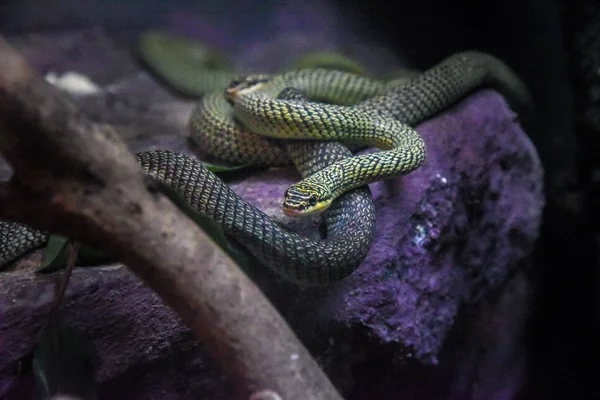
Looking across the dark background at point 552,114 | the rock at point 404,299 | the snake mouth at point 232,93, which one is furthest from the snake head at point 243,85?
the dark background at point 552,114

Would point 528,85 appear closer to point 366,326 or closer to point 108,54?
point 366,326

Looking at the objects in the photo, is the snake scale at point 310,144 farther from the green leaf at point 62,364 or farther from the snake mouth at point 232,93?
the green leaf at point 62,364

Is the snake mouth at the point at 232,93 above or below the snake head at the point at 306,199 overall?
below

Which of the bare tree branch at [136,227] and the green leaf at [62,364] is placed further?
the green leaf at [62,364]

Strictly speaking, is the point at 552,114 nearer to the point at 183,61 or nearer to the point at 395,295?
the point at 395,295

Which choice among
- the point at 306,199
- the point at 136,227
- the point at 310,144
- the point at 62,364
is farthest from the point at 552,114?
the point at 62,364

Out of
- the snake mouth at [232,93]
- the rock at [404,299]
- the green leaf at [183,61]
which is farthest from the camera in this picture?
the green leaf at [183,61]

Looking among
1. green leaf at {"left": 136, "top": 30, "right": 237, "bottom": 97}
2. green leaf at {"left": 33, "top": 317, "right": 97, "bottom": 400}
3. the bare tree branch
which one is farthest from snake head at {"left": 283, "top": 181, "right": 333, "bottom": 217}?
green leaf at {"left": 136, "top": 30, "right": 237, "bottom": 97}

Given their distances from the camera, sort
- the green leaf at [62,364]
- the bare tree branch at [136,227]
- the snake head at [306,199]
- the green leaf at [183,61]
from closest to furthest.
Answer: the bare tree branch at [136,227] < the green leaf at [62,364] < the snake head at [306,199] < the green leaf at [183,61]
